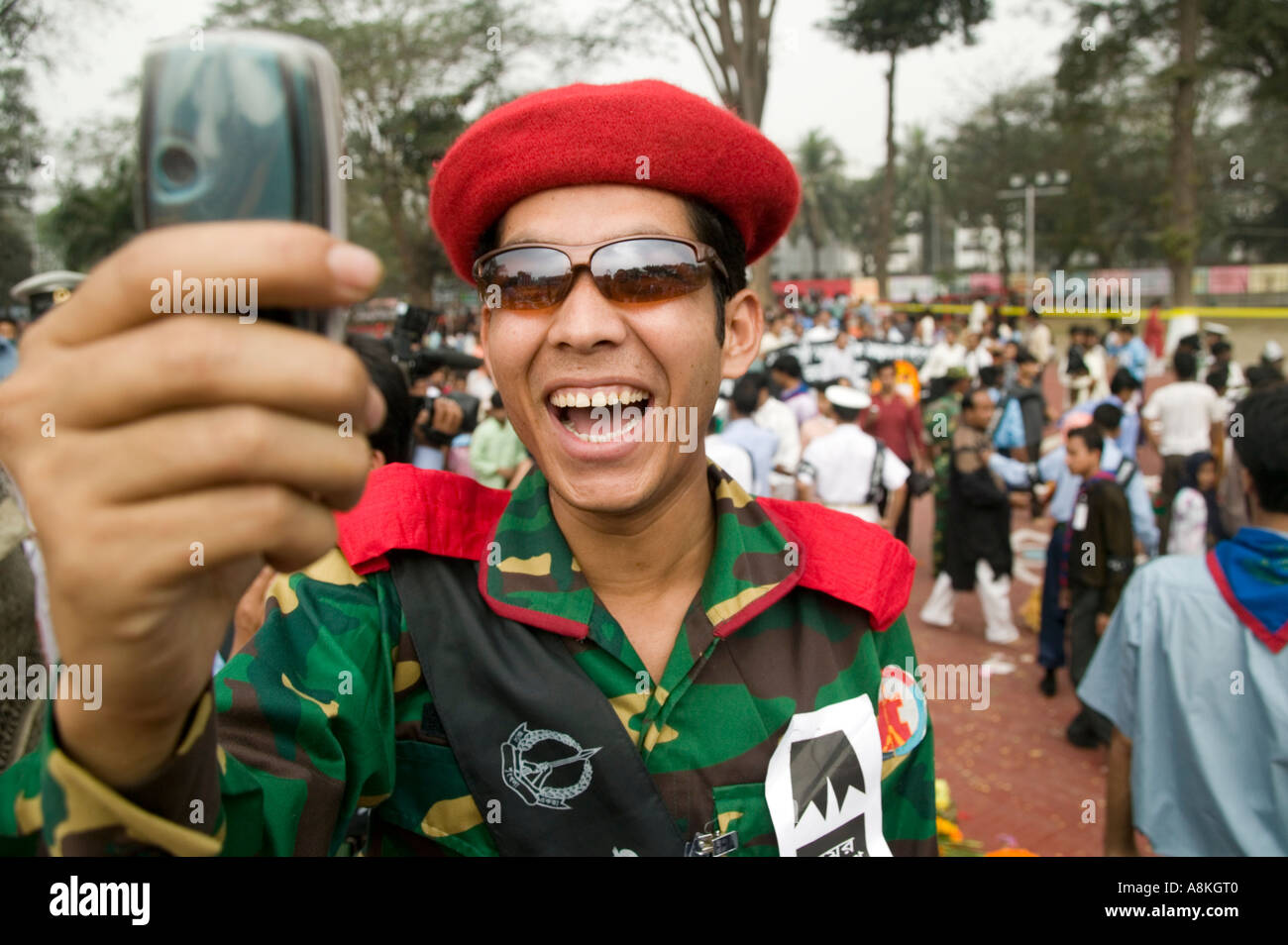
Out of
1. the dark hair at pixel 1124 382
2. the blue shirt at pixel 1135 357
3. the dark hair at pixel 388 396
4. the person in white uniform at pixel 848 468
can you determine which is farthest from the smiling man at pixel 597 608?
the blue shirt at pixel 1135 357

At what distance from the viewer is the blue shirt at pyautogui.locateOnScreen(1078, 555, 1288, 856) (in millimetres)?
2303

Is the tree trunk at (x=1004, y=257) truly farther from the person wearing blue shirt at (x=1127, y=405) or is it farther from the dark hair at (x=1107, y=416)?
the dark hair at (x=1107, y=416)

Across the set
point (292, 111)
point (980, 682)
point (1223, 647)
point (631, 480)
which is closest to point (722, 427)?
point (980, 682)

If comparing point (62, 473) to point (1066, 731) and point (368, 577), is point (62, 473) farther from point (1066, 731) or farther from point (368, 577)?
point (1066, 731)

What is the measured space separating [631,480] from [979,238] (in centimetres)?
5722

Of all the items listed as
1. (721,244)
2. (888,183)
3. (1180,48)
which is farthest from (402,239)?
(721,244)

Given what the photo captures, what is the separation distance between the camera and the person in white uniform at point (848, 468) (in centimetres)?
671

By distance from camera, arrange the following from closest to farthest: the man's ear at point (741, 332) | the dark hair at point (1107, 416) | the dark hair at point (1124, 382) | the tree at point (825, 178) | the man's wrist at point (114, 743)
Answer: the man's wrist at point (114, 743) < the man's ear at point (741, 332) < the dark hair at point (1107, 416) < the dark hair at point (1124, 382) < the tree at point (825, 178)

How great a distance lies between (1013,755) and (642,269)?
15.7ft

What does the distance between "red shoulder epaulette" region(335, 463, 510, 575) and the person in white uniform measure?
5.19 m

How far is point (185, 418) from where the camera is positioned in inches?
25.5

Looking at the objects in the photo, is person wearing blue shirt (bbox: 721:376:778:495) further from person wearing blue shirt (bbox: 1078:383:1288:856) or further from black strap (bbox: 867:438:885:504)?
person wearing blue shirt (bbox: 1078:383:1288:856)

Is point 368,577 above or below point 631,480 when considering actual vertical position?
below
